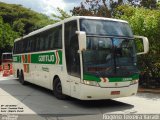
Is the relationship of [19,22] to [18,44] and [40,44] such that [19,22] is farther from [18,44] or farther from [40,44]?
[40,44]

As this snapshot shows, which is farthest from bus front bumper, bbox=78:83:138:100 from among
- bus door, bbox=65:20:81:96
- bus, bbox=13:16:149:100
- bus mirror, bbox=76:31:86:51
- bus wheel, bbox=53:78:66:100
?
bus wheel, bbox=53:78:66:100

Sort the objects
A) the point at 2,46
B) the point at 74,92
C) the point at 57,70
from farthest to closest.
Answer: the point at 2,46 < the point at 57,70 < the point at 74,92

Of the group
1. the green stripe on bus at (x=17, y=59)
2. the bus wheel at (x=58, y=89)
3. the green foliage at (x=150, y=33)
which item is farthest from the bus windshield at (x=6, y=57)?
the bus wheel at (x=58, y=89)

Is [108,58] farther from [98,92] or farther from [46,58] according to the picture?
[46,58]

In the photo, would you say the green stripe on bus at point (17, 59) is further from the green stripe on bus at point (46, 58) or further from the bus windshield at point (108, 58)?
the bus windshield at point (108, 58)

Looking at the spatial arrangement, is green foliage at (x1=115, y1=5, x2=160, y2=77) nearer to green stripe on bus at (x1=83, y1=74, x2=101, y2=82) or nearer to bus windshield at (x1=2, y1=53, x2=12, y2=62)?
green stripe on bus at (x1=83, y1=74, x2=101, y2=82)

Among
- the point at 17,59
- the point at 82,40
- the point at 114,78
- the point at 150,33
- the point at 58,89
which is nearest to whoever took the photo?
the point at 82,40

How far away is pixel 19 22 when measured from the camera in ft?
177

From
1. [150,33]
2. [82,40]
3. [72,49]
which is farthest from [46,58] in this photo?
[150,33]

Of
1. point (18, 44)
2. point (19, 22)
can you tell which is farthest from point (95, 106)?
point (19, 22)

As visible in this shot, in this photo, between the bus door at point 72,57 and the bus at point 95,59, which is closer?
the bus at point 95,59

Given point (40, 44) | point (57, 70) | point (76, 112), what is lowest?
point (76, 112)

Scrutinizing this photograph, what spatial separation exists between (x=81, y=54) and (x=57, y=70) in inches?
106

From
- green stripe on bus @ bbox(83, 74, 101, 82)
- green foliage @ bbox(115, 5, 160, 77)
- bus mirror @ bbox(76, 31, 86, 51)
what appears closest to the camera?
bus mirror @ bbox(76, 31, 86, 51)
